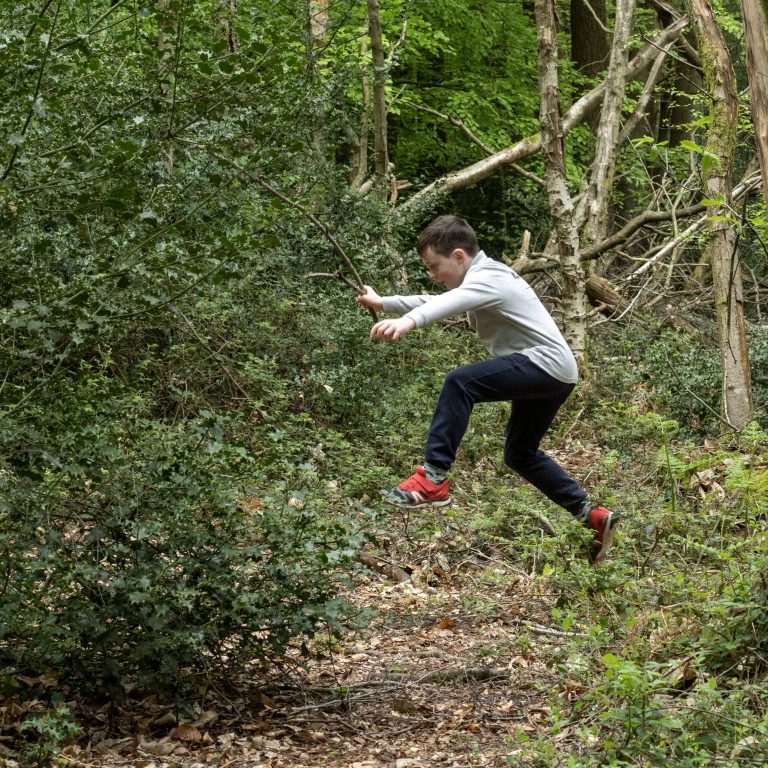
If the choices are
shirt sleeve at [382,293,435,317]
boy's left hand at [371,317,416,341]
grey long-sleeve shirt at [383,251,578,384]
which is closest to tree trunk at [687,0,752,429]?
grey long-sleeve shirt at [383,251,578,384]

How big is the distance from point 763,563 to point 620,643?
860 millimetres

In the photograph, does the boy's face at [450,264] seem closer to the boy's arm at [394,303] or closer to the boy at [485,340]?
the boy at [485,340]

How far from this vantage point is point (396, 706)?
519 cm

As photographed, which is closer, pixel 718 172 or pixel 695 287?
pixel 718 172

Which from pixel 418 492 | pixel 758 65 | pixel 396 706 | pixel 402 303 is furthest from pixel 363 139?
pixel 396 706

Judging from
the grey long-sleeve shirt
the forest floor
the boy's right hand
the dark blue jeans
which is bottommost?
the forest floor

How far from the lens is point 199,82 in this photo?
5.26 metres

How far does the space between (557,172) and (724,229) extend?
233 cm

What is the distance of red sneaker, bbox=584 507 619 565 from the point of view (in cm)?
602

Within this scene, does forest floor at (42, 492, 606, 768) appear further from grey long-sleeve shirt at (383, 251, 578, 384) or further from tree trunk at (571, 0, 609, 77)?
tree trunk at (571, 0, 609, 77)

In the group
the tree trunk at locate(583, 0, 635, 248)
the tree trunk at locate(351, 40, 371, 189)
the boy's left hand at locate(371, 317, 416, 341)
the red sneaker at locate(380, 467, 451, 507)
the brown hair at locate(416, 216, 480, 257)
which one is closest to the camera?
the boy's left hand at locate(371, 317, 416, 341)

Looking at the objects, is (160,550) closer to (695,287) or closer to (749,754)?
(749,754)

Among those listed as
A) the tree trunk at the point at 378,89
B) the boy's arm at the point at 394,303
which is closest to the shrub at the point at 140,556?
the boy's arm at the point at 394,303

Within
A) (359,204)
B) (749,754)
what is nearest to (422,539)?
(749,754)
